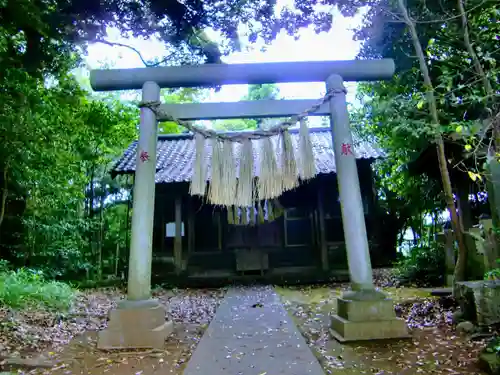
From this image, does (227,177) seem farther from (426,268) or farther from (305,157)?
(426,268)

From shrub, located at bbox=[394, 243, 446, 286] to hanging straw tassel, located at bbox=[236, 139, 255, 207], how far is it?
17.7 feet

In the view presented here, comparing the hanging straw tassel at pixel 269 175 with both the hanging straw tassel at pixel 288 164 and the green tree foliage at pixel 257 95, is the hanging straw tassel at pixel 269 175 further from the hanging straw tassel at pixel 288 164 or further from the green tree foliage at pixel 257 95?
the green tree foliage at pixel 257 95

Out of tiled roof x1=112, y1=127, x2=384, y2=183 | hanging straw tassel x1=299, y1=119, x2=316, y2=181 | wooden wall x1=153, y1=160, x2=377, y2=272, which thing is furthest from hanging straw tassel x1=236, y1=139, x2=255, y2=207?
wooden wall x1=153, y1=160, x2=377, y2=272

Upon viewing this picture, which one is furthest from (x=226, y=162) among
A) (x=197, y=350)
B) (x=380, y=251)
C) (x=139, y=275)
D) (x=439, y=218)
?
(x=439, y=218)

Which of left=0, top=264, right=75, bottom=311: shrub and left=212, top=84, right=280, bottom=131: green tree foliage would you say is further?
left=212, top=84, right=280, bottom=131: green tree foliage

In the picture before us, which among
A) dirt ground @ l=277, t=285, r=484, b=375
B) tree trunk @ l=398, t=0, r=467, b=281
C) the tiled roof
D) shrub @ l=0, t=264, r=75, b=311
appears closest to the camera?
dirt ground @ l=277, t=285, r=484, b=375

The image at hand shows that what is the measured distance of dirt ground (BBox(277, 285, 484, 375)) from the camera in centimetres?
283

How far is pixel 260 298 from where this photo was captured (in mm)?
6891

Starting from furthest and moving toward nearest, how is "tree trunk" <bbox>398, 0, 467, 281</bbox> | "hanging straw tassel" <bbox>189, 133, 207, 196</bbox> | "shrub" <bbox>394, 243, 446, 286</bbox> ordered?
"shrub" <bbox>394, 243, 446, 286</bbox>, "tree trunk" <bbox>398, 0, 467, 281</bbox>, "hanging straw tassel" <bbox>189, 133, 207, 196</bbox>

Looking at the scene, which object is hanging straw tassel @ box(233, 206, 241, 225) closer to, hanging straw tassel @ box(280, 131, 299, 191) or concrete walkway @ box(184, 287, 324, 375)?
hanging straw tassel @ box(280, 131, 299, 191)

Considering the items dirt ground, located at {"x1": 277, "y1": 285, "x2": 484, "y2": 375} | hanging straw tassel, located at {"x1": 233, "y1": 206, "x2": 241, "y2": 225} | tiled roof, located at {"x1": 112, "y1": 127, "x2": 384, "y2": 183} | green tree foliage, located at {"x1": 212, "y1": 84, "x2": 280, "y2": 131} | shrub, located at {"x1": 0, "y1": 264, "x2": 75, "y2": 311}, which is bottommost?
dirt ground, located at {"x1": 277, "y1": 285, "x2": 484, "y2": 375}

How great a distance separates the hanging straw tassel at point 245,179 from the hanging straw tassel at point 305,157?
1.87 feet

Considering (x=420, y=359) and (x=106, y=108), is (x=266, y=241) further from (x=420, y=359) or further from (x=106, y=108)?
(x=420, y=359)

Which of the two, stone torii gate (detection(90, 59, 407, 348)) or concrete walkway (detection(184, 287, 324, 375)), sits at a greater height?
stone torii gate (detection(90, 59, 407, 348))
